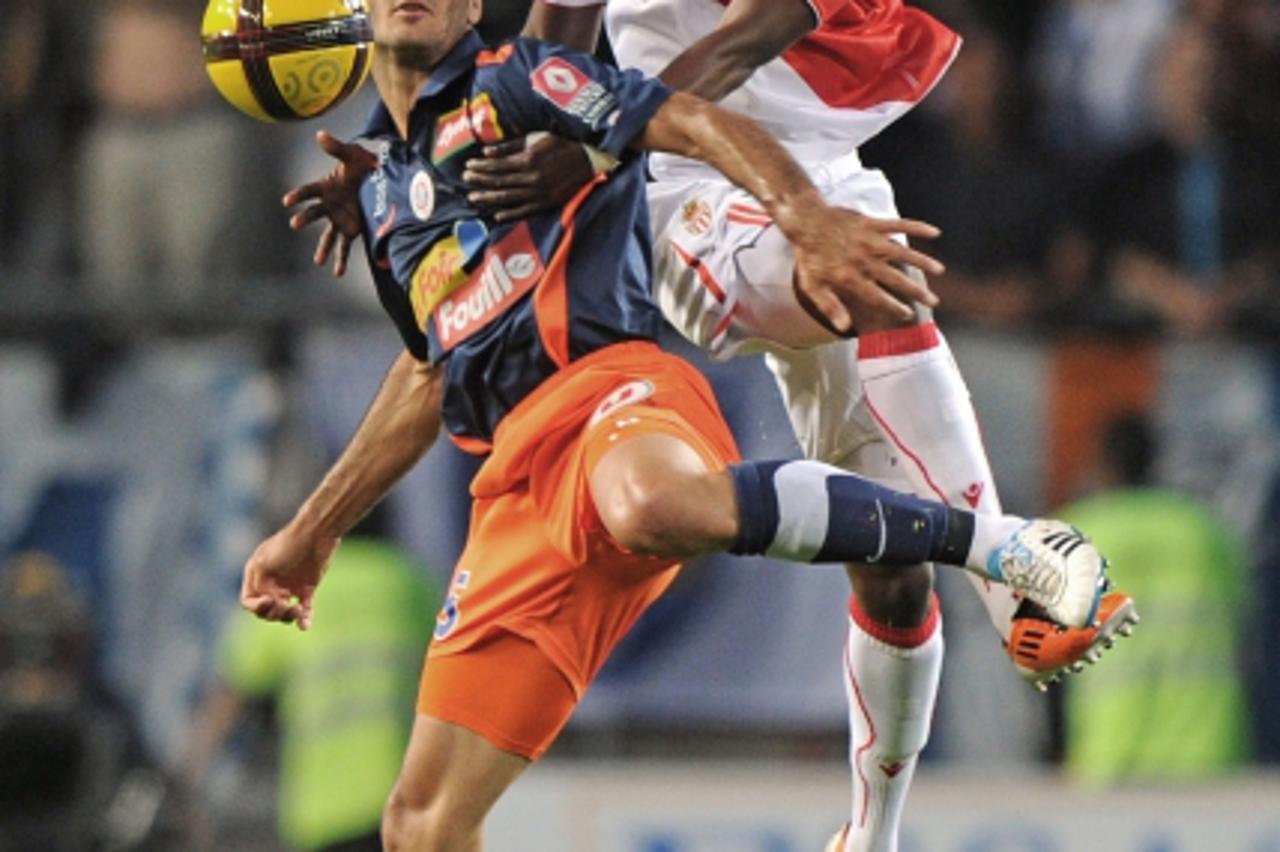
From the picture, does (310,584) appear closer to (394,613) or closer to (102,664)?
(394,613)

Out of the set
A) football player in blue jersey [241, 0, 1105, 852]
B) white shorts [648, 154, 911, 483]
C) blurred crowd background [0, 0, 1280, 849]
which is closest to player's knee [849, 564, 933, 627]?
white shorts [648, 154, 911, 483]

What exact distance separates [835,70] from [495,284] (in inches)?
31.9

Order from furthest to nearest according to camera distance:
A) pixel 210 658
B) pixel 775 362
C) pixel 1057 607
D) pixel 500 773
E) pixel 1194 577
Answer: pixel 210 658, pixel 1194 577, pixel 775 362, pixel 500 773, pixel 1057 607

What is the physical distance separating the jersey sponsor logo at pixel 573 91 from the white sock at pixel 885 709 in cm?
125

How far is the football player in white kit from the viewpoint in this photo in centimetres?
536

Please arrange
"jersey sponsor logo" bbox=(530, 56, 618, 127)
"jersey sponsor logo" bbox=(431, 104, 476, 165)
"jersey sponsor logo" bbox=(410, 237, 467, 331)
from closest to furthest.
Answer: "jersey sponsor logo" bbox=(530, 56, 618, 127), "jersey sponsor logo" bbox=(431, 104, 476, 165), "jersey sponsor logo" bbox=(410, 237, 467, 331)

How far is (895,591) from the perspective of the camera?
5.61m

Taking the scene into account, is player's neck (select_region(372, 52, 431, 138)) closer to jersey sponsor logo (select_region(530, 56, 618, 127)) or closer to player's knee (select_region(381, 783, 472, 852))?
jersey sponsor logo (select_region(530, 56, 618, 127))

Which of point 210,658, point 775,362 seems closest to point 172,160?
point 210,658

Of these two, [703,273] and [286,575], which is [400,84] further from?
[286,575]

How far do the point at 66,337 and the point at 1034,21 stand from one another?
11.5 feet

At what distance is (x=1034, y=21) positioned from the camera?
9.85m

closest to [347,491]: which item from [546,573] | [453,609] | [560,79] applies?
[453,609]

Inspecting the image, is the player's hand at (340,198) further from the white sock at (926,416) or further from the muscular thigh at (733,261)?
the white sock at (926,416)
